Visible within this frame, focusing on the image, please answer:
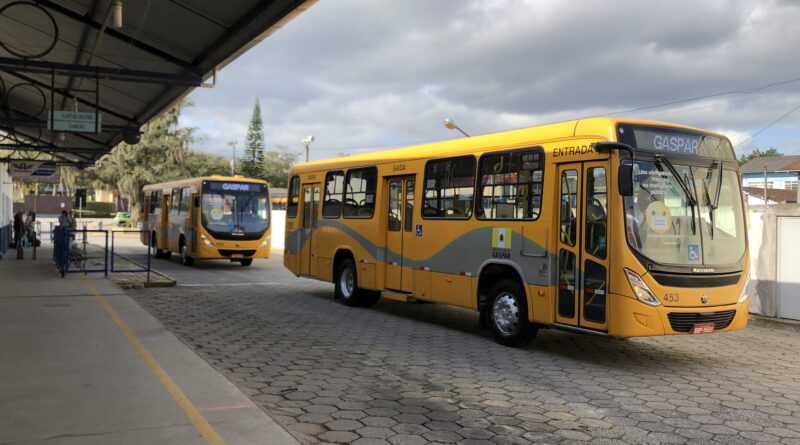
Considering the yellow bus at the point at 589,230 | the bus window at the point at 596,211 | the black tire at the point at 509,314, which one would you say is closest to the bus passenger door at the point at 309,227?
the yellow bus at the point at 589,230

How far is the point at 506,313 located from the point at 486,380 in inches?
77.7

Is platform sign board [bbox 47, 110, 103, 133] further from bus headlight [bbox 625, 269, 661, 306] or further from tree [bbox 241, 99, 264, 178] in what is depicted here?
tree [bbox 241, 99, 264, 178]

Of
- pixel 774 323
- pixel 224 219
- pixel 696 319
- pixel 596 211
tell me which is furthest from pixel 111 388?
pixel 224 219

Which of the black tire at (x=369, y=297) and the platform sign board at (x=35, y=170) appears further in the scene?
the platform sign board at (x=35, y=170)

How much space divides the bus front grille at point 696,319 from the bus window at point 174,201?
62.1ft

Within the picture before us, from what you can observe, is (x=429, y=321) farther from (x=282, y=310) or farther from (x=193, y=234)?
(x=193, y=234)

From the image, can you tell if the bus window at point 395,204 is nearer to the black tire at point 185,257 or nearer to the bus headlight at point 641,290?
the bus headlight at point 641,290

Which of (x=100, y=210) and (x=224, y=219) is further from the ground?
(x=100, y=210)

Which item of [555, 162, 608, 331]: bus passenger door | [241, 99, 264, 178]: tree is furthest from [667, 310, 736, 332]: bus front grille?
[241, 99, 264, 178]: tree

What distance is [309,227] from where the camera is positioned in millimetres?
13859

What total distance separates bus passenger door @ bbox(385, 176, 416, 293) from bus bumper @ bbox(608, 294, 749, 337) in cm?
414

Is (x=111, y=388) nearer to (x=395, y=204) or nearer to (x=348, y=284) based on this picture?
(x=395, y=204)

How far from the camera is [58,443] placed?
4.50 m

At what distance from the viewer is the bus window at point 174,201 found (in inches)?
889
